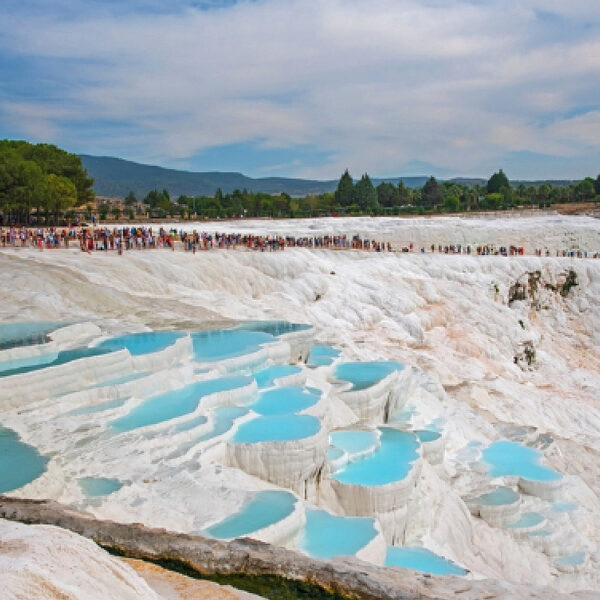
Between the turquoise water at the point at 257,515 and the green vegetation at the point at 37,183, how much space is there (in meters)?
25.7

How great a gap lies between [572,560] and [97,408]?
7.40 meters

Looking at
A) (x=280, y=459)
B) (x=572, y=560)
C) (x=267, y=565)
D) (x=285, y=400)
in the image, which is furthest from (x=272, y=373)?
(x=267, y=565)

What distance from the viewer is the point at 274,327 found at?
14.4 meters

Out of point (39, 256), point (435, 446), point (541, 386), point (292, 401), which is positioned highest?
point (39, 256)

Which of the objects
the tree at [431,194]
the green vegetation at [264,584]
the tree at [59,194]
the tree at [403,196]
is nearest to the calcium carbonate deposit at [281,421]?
the green vegetation at [264,584]

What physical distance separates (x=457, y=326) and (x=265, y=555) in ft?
62.6

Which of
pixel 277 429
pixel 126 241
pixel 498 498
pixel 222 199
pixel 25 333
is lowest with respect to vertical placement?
pixel 498 498

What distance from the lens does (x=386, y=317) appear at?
20984 mm

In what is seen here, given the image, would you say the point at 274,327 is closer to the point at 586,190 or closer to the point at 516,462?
the point at 516,462

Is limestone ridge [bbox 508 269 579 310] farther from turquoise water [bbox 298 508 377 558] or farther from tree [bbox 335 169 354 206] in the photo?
tree [bbox 335 169 354 206]

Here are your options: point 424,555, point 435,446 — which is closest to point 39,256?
point 435,446

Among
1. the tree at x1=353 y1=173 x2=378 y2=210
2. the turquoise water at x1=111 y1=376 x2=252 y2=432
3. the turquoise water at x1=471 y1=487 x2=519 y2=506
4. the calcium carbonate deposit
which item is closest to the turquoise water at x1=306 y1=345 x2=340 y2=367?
the calcium carbonate deposit

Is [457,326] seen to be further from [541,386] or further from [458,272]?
[458,272]

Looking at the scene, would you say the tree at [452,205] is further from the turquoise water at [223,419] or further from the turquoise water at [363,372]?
the turquoise water at [223,419]
